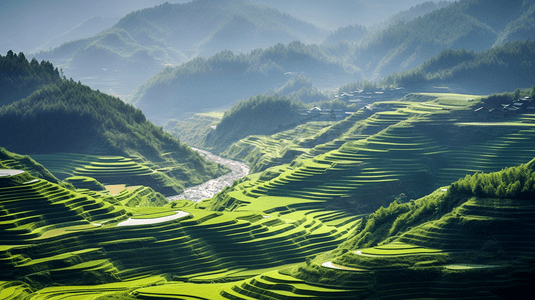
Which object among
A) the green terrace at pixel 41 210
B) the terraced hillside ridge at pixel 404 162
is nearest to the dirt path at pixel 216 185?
the terraced hillside ridge at pixel 404 162

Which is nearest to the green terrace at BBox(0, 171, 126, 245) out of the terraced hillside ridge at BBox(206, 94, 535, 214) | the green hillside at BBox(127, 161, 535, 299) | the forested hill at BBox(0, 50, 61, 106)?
the green hillside at BBox(127, 161, 535, 299)

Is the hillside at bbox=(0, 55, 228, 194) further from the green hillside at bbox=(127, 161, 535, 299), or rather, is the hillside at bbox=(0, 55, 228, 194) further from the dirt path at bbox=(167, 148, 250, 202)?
the green hillside at bbox=(127, 161, 535, 299)

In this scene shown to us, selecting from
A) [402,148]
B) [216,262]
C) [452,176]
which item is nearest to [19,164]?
[216,262]

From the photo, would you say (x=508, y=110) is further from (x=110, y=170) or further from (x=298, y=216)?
(x=110, y=170)

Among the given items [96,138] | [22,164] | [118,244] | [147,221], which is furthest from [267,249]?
[96,138]

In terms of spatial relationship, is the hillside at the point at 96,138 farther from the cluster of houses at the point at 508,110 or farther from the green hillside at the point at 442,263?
the green hillside at the point at 442,263
